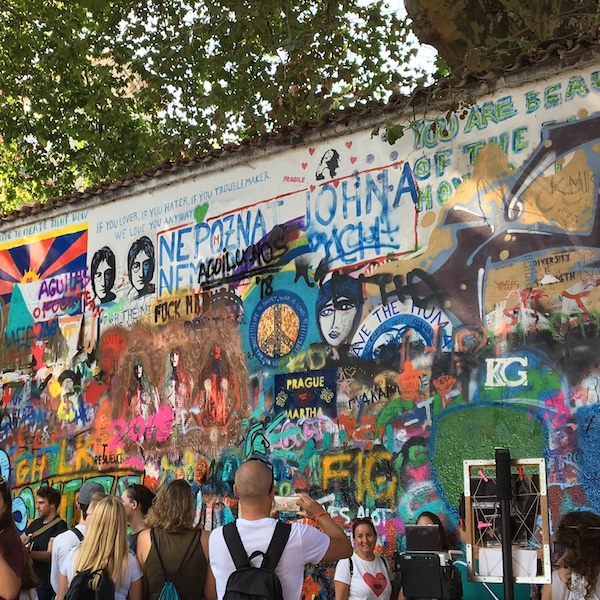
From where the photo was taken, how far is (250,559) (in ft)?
17.0

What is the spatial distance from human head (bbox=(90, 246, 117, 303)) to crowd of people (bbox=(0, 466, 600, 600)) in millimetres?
5390

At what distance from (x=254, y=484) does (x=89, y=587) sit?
1.39m

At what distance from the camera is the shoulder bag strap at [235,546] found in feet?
17.0

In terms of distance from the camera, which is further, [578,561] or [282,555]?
[578,561]

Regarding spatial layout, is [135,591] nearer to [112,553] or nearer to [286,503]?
[112,553]

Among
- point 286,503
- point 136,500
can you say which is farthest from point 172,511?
point 286,503

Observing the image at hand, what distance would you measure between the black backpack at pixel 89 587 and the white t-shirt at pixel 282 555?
3.17ft

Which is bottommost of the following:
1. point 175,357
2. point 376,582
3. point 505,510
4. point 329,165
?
point 376,582

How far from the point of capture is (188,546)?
6.16 m

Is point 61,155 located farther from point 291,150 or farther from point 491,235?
point 491,235

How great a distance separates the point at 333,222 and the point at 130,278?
132 inches

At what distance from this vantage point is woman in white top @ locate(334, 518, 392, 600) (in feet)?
28.2

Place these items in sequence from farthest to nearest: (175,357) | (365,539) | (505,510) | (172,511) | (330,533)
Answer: (175,357) → (365,539) → (505,510) → (172,511) → (330,533)

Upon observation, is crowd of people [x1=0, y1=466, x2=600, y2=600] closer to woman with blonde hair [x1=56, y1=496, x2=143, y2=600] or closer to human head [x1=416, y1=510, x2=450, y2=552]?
woman with blonde hair [x1=56, y1=496, x2=143, y2=600]
